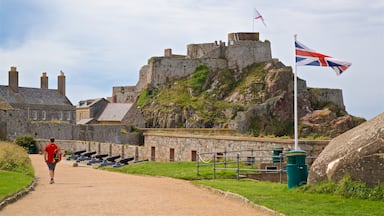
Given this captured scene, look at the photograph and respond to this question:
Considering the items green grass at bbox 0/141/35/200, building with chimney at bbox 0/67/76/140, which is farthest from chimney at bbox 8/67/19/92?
green grass at bbox 0/141/35/200

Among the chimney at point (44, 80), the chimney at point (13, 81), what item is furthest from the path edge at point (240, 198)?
the chimney at point (44, 80)

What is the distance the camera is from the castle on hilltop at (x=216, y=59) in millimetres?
84188

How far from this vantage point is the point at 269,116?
74812 mm

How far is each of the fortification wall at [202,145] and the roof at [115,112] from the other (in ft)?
125

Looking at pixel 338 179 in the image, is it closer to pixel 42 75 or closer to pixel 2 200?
pixel 2 200

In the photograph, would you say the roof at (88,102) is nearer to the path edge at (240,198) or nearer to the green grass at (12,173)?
the green grass at (12,173)

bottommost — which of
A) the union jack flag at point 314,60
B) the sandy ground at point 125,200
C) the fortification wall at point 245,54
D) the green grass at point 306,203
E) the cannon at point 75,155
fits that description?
the sandy ground at point 125,200

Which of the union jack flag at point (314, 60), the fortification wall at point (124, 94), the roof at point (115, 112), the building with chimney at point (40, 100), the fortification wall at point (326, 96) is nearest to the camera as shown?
the union jack flag at point (314, 60)

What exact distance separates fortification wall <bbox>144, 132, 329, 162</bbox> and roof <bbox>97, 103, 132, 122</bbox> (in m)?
38.2

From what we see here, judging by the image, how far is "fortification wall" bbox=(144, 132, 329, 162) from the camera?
27.7 meters

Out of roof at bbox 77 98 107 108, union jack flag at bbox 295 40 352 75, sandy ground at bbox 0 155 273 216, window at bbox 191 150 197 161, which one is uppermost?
roof at bbox 77 98 107 108

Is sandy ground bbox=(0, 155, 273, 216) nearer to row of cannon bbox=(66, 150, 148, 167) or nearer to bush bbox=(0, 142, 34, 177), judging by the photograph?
bush bbox=(0, 142, 34, 177)

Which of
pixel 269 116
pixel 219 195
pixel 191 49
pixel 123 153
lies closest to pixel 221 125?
pixel 269 116

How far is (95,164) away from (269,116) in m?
39.1
